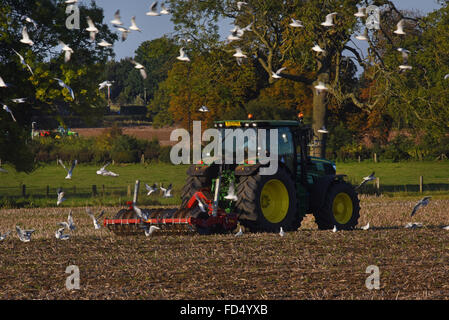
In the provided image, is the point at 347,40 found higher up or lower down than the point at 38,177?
higher up

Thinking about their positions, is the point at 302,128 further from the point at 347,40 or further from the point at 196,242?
the point at 347,40

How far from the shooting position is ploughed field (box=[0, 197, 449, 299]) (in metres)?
9.49

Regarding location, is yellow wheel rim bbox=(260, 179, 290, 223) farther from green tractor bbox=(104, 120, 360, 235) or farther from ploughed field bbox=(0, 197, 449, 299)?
ploughed field bbox=(0, 197, 449, 299)

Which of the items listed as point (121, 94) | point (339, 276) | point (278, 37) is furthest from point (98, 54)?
point (121, 94)

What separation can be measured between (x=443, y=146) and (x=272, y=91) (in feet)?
69.0

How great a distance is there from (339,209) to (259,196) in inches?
133

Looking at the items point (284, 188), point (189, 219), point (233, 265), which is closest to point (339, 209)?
point (284, 188)

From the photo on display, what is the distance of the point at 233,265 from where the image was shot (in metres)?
11.6

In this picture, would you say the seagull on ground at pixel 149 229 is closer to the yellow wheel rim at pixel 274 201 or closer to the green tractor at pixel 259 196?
the green tractor at pixel 259 196

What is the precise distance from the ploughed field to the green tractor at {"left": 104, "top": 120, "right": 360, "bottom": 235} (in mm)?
430

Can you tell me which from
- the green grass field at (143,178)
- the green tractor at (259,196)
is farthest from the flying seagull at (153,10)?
the green grass field at (143,178)

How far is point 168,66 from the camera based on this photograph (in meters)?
39.0

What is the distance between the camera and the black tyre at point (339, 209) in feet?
57.1

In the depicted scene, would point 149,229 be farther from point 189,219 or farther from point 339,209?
point 339,209
